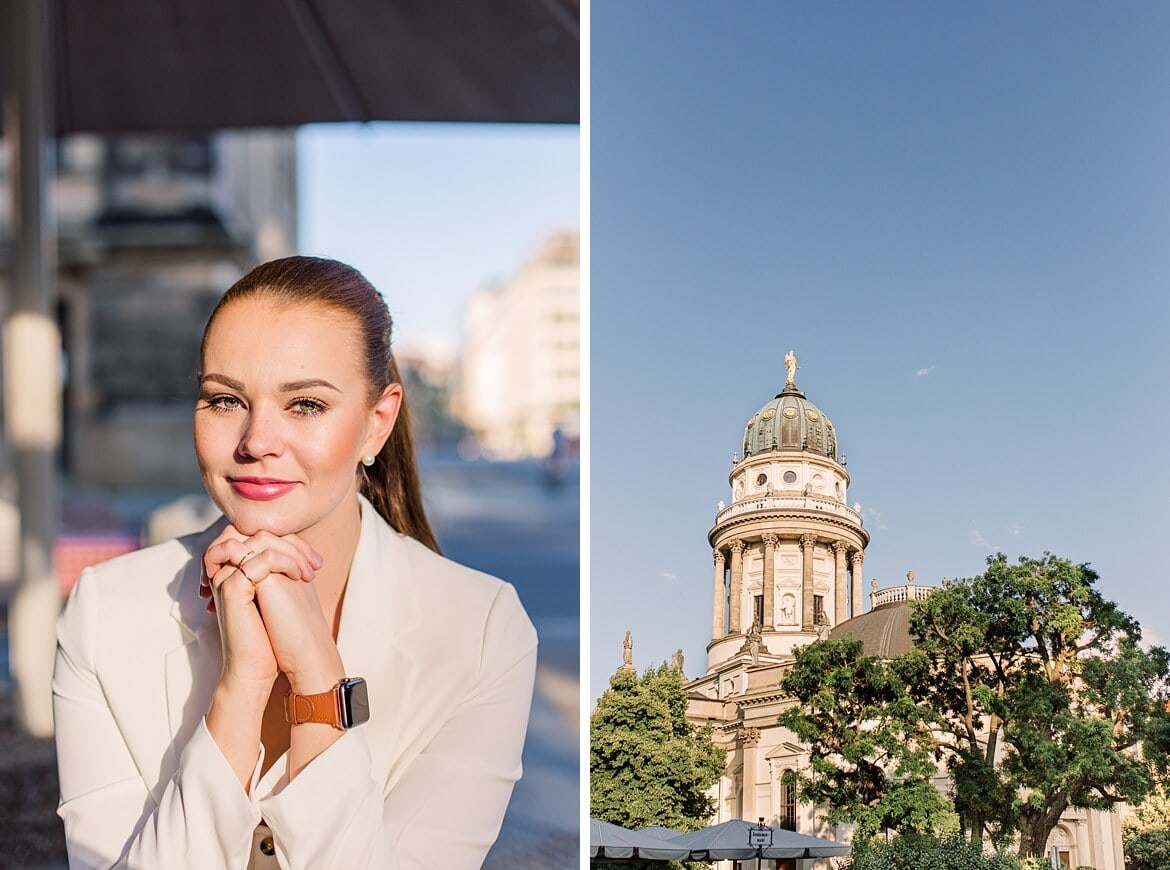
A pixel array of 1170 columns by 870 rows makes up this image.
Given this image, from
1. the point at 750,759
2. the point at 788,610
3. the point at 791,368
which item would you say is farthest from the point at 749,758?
the point at 791,368

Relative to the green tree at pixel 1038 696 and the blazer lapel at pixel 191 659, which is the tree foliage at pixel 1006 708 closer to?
the green tree at pixel 1038 696

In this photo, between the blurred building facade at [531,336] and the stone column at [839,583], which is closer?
the stone column at [839,583]

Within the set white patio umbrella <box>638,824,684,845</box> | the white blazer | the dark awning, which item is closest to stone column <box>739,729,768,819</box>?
white patio umbrella <box>638,824,684,845</box>

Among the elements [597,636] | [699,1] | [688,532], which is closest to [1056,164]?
[699,1]

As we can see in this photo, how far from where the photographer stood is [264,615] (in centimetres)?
161

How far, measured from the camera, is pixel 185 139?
44.7ft

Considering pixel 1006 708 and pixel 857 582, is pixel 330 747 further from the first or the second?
pixel 1006 708

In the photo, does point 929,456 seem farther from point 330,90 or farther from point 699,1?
point 330,90

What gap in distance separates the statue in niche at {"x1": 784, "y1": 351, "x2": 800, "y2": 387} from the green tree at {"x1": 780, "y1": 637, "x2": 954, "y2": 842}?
2.49ft

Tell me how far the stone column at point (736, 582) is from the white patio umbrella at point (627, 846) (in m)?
0.67

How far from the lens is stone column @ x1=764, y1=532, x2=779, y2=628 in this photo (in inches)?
132

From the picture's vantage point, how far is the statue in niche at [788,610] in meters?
3.33

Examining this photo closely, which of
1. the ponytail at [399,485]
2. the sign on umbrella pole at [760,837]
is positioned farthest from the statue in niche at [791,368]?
the ponytail at [399,485]

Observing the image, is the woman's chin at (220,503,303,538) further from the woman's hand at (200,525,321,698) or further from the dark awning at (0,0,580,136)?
the dark awning at (0,0,580,136)
